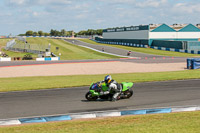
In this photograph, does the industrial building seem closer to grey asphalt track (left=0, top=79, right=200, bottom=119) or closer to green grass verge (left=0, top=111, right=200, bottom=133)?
grey asphalt track (left=0, top=79, right=200, bottom=119)

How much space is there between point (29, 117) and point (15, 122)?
34.0 inches

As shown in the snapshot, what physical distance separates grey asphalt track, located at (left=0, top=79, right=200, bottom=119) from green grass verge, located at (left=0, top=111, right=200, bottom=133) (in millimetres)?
2214

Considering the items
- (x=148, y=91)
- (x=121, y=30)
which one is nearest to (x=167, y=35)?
(x=121, y=30)

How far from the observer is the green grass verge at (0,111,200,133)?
9.26 meters

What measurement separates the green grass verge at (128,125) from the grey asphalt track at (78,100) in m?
2.21

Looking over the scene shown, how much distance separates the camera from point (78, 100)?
1553cm

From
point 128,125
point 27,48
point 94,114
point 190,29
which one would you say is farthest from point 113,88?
point 190,29

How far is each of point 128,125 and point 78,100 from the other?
6.07 m

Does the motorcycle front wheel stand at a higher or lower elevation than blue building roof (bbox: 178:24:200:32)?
lower

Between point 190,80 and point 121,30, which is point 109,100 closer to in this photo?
point 190,80

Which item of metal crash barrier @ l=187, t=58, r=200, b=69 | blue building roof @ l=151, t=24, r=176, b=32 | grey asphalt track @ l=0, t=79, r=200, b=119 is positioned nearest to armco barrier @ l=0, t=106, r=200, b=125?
grey asphalt track @ l=0, t=79, r=200, b=119

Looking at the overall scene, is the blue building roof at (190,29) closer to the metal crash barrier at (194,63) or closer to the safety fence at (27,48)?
the safety fence at (27,48)

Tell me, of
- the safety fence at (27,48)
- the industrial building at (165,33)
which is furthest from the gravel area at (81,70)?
the industrial building at (165,33)

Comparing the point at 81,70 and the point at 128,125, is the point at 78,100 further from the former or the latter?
the point at 81,70
